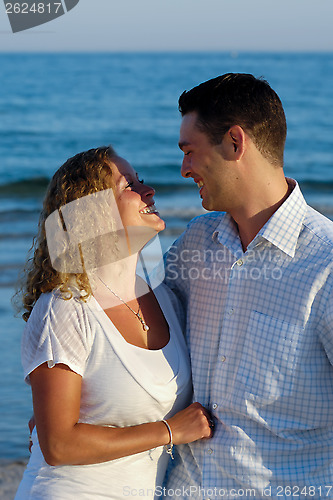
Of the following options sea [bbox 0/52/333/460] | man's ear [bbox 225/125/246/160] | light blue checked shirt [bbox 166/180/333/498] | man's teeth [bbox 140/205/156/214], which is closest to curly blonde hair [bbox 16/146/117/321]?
man's teeth [bbox 140/205/156/214]

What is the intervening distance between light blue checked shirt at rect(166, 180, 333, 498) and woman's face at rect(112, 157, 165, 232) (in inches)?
14.8

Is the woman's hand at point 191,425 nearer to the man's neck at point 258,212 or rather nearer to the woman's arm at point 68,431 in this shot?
the woman's arm at point 68,431

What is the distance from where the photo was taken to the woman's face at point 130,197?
8.02ft

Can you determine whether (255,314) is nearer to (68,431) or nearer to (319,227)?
(319,227)

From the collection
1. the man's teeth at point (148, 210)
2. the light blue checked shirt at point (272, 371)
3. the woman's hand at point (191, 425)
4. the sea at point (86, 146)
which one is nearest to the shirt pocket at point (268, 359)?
the light blue checked shirt at point (272, 371)

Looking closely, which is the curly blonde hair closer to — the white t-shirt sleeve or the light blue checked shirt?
the white t-shirt sleeve

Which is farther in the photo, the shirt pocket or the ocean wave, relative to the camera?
the ocean wave

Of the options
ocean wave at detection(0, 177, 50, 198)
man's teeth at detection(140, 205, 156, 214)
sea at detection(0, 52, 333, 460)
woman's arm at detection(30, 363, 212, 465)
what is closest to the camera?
woman's arm at detection(30, 363, 212, 465)

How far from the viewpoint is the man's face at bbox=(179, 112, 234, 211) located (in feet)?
7.95

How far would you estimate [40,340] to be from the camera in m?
2.17

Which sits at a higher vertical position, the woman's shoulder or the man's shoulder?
the man's shoulder

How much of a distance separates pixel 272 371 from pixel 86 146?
14949 mm

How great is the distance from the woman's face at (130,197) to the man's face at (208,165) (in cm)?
19

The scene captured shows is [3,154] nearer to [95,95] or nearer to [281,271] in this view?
[95,95]
